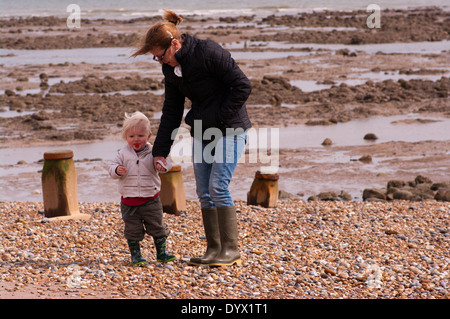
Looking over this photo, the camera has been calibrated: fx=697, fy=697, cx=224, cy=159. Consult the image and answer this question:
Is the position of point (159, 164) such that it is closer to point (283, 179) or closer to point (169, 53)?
point (169, 53)

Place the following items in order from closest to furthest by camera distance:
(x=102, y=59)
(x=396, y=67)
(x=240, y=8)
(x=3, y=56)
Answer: (x=396, y=67) → (x=102, y=59) → (x=3, y=56) → (x=240, y=8)

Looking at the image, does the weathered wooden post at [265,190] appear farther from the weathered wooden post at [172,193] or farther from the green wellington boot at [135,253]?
the green wellington boot at [135,253]

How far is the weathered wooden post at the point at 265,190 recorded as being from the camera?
802 centimetres

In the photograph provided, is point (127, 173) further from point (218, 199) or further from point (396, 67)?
point (396, 67)

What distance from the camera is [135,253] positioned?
555cm

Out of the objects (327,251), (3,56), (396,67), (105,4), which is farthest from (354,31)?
(105,4)

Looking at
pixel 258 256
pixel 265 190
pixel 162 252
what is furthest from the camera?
pixel 265 190

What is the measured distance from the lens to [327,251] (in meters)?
6.22

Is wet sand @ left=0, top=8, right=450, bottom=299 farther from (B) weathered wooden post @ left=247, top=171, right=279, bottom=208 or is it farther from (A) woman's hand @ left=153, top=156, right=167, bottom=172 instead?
(A) woman's hand @ left=153, top=156, right=167, bottom=172

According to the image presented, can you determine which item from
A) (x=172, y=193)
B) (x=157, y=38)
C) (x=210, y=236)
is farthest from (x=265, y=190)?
(x=157, y=38)

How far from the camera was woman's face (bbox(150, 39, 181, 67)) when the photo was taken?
507cm

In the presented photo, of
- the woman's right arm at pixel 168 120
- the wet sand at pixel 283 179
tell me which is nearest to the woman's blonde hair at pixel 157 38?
the woman's right arm at pixel 168 120

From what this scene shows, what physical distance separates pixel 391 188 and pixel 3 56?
70.2ft

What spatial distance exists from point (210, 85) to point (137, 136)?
2.37 feet
